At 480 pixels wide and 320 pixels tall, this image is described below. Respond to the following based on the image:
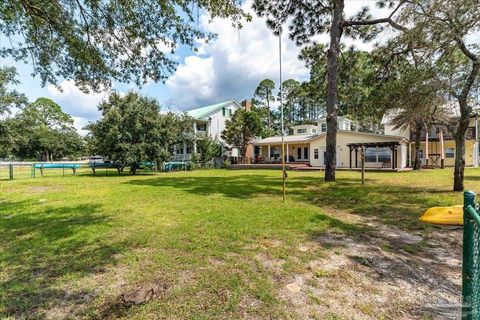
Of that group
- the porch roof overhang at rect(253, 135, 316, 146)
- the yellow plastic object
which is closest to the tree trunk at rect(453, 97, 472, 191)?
the yellow plastic object

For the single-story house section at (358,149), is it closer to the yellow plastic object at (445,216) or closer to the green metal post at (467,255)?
the yellow plastic object at (445,216)

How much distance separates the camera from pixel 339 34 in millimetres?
13703

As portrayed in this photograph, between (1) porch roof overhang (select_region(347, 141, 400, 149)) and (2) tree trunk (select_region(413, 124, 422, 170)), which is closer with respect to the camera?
(2) tree trunk (select_region(413, 124, 422, 170))

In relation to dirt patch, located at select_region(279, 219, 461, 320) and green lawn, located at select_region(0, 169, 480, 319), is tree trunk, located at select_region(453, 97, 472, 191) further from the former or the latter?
dirt patch, located at select_region(279, 219, 461, 320)

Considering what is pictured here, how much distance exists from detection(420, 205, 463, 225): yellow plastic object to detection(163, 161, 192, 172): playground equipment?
22.7 meters

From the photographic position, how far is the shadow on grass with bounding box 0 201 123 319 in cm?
301

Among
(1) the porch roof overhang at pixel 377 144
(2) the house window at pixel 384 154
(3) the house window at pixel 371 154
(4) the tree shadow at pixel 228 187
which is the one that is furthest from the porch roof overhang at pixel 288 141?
(4) the tree shadow at pixel 228 187

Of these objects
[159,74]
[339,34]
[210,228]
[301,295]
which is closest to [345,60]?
[339,34]

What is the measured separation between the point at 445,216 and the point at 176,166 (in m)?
A: 24.0

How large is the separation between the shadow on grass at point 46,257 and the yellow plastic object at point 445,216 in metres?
5.12

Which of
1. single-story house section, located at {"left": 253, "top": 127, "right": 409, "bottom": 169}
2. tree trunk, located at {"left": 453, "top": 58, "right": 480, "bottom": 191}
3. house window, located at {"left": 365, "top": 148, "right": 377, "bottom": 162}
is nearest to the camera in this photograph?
tree trunk, located at {"left": 453, "top": 58, "right": 480, "bottom": 191}

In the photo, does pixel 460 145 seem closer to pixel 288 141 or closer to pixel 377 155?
pixel 377 155

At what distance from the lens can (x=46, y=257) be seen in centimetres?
419

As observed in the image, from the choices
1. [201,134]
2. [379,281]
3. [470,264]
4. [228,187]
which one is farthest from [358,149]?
[470,264]
